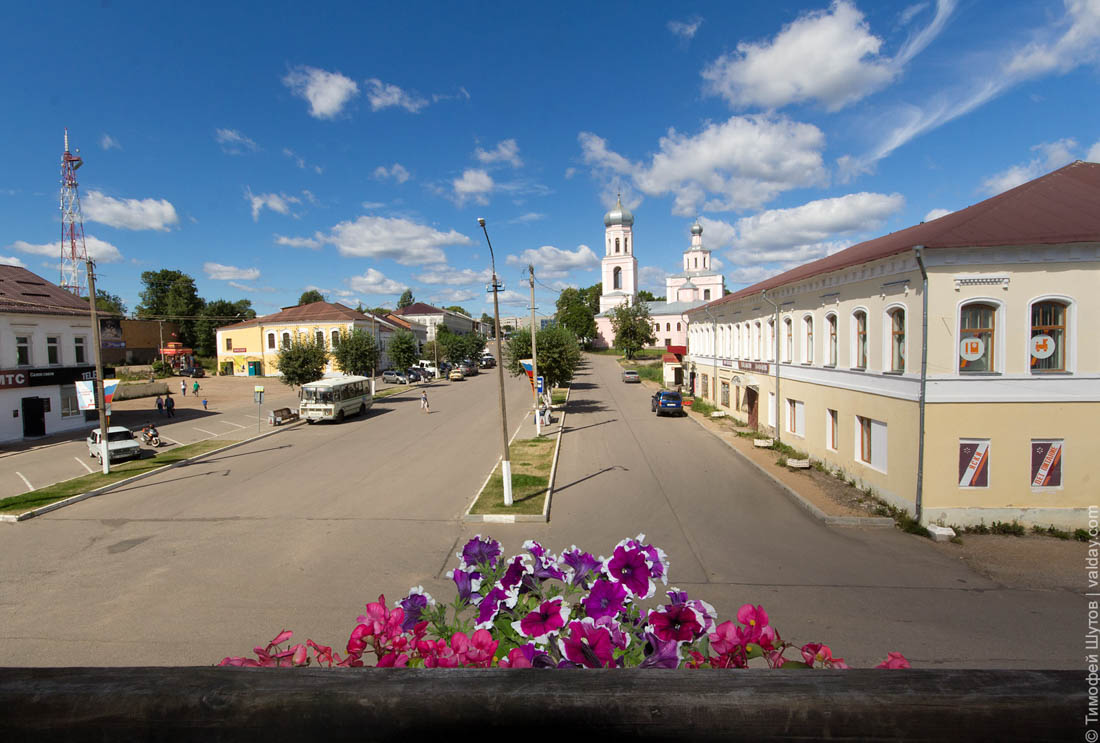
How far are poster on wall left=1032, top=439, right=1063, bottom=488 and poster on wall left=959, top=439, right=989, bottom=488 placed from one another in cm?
104

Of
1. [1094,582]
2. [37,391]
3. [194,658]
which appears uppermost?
[37,391]

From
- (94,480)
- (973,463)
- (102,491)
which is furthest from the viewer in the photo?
(94,480)

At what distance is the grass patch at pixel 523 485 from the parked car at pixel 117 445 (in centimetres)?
1386

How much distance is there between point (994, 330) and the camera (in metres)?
13.0

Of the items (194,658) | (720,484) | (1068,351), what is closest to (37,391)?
(194,658)

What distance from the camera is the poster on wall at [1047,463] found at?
12.8 metres

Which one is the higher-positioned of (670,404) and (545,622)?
(545,622)

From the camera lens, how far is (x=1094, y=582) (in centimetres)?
1063

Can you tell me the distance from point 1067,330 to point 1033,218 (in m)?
2.78

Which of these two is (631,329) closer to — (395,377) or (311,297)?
(395,377)

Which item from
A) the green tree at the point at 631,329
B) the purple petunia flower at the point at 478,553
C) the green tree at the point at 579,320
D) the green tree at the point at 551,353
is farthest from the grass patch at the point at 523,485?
the green tree at the point at 579,320

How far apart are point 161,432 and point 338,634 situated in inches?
1011

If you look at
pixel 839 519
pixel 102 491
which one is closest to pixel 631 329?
pixel 839 519

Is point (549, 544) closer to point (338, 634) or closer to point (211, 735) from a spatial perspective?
point (338, 634)
